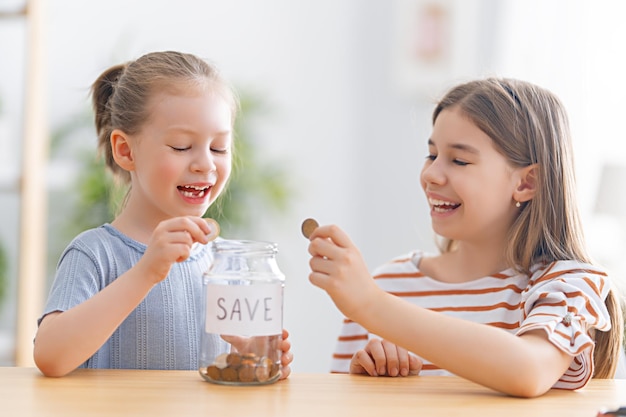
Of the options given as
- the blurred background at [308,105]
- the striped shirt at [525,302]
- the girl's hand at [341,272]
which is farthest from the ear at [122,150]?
the blurred background at [308,105]

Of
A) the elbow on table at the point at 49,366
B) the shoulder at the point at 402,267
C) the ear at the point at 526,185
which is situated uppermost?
the ear at the point at 526,185

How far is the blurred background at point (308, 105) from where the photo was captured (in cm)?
269

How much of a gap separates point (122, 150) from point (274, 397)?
52cm

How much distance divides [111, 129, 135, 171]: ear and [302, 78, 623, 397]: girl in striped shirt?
0.41m

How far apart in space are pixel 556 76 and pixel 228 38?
55.4 inches

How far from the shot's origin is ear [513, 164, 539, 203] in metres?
1.39

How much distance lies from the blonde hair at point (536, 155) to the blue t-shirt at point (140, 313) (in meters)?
0.54

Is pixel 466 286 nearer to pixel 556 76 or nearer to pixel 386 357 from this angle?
pixel 386 357

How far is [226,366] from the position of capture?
104 centimetres

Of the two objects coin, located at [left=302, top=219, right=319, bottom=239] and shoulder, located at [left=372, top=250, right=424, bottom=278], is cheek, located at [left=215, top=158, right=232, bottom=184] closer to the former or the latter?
coin, located at [left=302, top=219, right=319, bottom=239]

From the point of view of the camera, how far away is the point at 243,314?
0.98 m

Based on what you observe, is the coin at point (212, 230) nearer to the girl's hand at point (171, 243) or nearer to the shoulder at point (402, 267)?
the girl's hand at point (171, 243)

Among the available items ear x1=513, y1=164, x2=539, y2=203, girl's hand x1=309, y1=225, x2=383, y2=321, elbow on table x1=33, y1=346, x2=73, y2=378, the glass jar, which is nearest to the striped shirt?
ear x1=513, y1=164, x2=539, y2=203

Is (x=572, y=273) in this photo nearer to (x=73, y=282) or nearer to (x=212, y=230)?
(x=212, y=230)
